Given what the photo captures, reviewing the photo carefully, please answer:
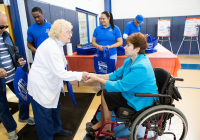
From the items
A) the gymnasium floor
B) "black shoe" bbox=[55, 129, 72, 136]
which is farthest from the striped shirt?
"black shoe" bbox=[55, 129, 72, 136]

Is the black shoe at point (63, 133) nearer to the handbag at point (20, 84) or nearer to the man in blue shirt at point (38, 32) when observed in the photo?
the handbag at point (20, 84)

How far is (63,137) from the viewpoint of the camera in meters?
1.84

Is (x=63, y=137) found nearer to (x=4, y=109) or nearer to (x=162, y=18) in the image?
(x=4, y=109)

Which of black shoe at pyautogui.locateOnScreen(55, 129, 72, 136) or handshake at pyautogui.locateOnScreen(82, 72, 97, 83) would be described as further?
black shoe at pyautogui.locateOnScreen(55, 129, 72, 136)

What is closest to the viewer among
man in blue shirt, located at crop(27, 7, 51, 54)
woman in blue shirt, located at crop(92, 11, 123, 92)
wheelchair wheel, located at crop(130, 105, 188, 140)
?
wheelchair wheel, located at crop(130, 105, 188, 140)

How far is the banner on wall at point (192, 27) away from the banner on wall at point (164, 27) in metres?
0.74

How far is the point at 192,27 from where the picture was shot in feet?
21.5

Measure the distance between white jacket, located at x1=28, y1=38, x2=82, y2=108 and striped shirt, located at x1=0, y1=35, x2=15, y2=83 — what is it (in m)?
0.50

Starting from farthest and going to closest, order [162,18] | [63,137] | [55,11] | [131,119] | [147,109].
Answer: [162,18] < [55,11] < [63,137] < [131,119] < [147,109]

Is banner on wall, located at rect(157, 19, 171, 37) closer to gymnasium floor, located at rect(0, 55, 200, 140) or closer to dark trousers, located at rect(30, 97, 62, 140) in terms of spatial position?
gymnasium floor, located at rect(0, 55, 200, 140)

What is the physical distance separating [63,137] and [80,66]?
1.78 meters

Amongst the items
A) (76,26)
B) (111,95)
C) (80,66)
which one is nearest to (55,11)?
(76,26)

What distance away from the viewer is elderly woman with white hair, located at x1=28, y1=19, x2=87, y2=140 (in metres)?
1.34

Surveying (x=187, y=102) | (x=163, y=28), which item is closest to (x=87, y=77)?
(x=187, y=102)
